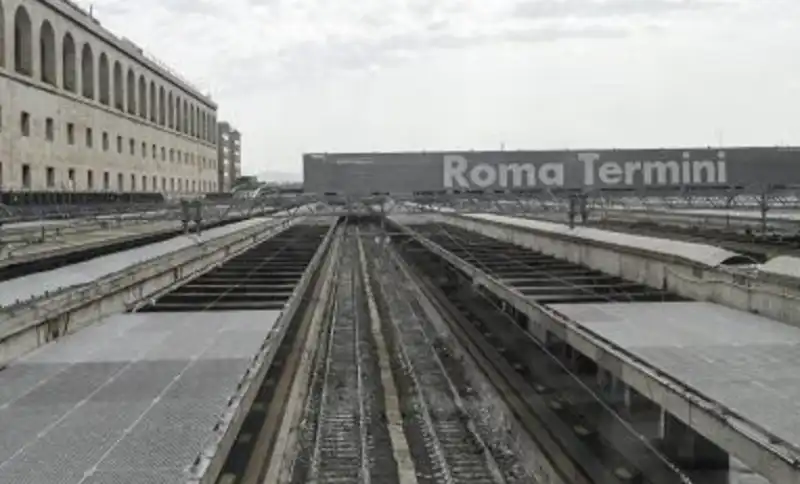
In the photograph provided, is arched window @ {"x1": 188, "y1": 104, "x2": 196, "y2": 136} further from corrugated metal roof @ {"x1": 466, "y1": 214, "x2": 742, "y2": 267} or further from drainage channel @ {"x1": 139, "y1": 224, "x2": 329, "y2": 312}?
corrugated metal roof @ {"x1": 466, "y1": 214, "x2": 742, "y2": 267}

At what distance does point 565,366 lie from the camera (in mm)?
11930

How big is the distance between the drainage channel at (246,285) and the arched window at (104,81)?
32952 mm

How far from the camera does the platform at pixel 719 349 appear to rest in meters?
6.07

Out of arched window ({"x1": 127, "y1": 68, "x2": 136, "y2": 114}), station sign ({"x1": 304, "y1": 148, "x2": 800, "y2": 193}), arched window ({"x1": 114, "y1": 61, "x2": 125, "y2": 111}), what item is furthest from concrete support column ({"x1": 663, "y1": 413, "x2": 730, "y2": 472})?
arched window ({"x1": 127, "y1": 68, "x2": 136, "y2": 114})

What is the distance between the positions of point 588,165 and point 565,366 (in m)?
38.1

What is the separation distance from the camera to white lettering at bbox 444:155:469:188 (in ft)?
162

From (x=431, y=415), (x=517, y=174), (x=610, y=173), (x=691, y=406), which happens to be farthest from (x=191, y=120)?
(x=691, y=406)

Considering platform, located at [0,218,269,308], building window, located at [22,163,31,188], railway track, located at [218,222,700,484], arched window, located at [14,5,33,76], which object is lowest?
railway track, located at [218,222,700,484]

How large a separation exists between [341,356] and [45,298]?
622 centimetres

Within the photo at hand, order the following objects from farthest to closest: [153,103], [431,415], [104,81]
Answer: [153,103], [104,81], [431,415]

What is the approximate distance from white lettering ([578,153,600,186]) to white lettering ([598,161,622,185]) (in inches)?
28.2

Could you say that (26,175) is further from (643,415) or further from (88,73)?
(643,415)

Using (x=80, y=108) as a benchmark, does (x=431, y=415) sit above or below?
below

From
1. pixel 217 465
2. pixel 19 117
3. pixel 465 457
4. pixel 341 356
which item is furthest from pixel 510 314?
pixel 19 117
